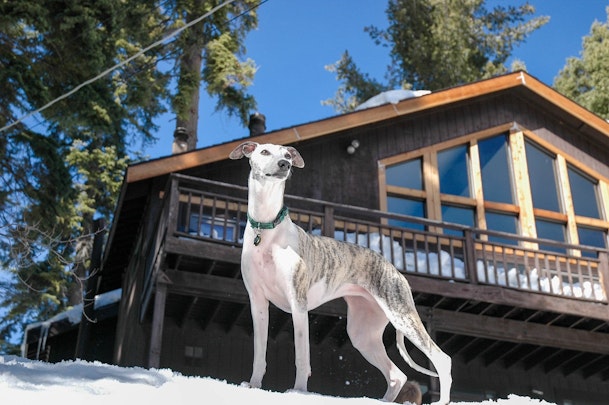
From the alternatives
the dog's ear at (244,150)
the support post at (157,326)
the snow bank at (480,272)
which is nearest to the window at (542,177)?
the snow bank at (480,272)

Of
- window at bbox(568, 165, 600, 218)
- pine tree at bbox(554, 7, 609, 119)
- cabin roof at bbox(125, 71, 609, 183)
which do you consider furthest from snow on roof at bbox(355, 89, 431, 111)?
pine tree at bbox(554, 7, 609, 119)

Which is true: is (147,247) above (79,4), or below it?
below

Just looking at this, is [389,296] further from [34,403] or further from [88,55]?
[88,55]

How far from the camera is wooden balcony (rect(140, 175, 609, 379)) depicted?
1127cm

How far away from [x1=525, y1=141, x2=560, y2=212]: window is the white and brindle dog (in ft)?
33.1

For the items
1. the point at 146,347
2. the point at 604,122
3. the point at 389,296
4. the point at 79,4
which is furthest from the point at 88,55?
the point at 604,122

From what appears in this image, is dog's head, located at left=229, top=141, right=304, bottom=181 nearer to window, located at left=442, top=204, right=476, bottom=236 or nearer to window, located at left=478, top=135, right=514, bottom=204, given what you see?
window, located at left=442, top=204, right=476, bottom=236

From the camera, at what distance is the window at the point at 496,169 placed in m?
15.4

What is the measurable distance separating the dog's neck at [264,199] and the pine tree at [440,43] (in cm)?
2347

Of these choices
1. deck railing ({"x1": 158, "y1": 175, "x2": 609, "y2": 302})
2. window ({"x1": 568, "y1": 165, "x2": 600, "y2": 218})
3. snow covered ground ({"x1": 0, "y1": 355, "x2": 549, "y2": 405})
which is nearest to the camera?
snow covered ground ({"x1": 0, "y1": 355, "x2": 549, "y2": 405})

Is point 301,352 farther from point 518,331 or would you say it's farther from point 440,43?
point 440,43

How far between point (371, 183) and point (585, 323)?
14.5 ft

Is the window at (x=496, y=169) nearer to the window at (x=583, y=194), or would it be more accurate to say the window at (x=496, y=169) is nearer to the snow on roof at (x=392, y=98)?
the window at (x=583, y=194)

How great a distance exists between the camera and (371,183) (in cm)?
1457
